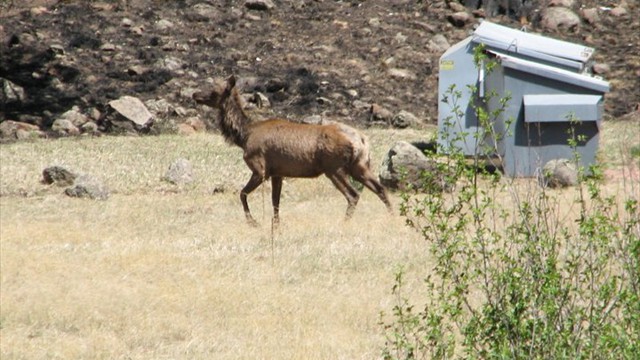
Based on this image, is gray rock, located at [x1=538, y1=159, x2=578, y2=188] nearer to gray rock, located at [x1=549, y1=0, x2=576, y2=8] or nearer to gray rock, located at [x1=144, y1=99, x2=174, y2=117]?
gray rock, located at [x1=144, y1=99, x2=174, y2=117]

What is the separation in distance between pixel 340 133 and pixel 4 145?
333 inches

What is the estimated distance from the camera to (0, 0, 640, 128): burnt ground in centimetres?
2508

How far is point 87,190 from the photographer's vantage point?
15.8 m

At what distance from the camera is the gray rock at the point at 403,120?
2372 cm

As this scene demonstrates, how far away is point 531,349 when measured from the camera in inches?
243

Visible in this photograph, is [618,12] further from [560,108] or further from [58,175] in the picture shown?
[58,175]

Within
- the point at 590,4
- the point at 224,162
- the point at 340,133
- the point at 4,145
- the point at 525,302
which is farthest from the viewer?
the point at 590,4

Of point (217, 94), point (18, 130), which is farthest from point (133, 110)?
point (217, 94)

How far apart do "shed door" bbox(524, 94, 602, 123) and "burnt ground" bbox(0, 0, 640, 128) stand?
6.87m

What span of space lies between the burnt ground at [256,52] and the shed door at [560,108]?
6867mm

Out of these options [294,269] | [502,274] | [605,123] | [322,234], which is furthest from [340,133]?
[605,123]

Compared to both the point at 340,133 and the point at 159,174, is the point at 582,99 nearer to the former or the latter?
the point at 340,133

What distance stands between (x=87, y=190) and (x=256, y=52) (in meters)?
12.6

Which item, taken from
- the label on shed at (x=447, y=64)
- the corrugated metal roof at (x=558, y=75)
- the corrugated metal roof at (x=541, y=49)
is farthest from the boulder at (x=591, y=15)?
the corrugated metal roof at (x=558, y=75)
